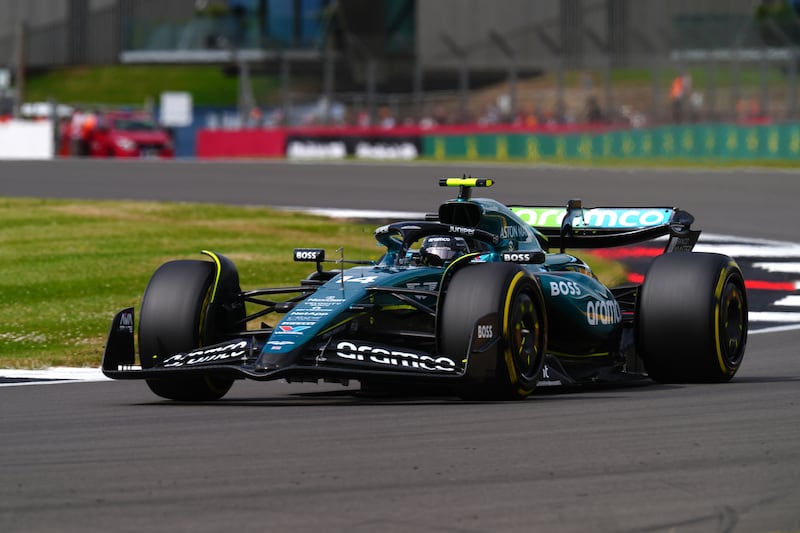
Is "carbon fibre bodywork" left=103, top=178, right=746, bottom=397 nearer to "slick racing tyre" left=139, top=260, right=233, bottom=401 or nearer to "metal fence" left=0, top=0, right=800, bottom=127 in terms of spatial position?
"slick racing tyre" left=139, top=260, right=233, bottom=401

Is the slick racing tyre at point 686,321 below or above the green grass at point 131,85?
below

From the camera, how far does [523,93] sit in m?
42.5

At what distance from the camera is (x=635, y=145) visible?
127 feet

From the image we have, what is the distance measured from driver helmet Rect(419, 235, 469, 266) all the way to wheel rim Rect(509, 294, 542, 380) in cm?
81

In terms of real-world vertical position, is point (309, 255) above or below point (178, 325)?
above

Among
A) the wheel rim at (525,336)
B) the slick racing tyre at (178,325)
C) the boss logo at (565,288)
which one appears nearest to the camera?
the wheel rim at (525,336)

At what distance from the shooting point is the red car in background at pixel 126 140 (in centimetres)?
4800

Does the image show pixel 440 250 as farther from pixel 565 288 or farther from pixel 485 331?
pixel 485 331

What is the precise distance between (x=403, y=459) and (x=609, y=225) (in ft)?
16.7

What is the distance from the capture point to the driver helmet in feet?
32.5

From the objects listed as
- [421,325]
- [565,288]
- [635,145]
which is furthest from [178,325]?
[635,145]

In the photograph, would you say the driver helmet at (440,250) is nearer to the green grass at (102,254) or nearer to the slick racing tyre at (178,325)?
the slick racing tyre at (178,325)

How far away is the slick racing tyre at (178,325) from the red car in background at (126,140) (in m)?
38.7

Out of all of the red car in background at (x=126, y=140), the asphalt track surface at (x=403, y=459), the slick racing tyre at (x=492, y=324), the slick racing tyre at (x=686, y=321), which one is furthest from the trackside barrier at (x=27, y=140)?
the slick racing tyre at (x=492, y=324)
